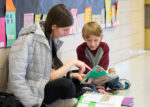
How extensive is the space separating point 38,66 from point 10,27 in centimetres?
44

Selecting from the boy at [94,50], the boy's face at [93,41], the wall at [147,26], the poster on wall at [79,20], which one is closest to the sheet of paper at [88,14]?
the poster on wall at [79,20]

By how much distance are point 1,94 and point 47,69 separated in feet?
1.18

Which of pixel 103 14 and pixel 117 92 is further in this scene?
pixel 103 14

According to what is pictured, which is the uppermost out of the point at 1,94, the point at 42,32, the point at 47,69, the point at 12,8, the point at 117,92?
the point at 12,8

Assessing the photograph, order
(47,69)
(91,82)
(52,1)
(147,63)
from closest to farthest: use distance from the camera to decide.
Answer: (47,69), (91,82), (52,1), (147,63)

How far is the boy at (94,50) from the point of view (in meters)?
2.49

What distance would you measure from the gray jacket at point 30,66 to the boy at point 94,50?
22.2 inches

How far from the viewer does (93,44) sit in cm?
249

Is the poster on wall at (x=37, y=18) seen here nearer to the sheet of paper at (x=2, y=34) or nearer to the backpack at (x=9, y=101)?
the sheet of paper at (x=2, y=34)

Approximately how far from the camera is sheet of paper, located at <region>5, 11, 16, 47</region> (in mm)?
2198

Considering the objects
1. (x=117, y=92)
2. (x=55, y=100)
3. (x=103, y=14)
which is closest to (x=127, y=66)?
(x=103, y=14)

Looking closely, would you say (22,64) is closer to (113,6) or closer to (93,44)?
(93,44)

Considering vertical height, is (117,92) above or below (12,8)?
below

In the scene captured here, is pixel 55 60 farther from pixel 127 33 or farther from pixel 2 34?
pixel 127 33
